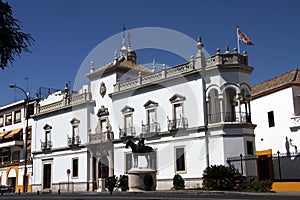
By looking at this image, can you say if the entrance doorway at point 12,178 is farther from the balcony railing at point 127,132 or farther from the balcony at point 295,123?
the balcony at point 295,123

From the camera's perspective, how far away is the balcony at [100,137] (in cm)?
3834

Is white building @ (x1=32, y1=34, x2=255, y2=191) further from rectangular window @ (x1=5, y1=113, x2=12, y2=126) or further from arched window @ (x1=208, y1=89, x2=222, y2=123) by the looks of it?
rectangular window @ (x1=5, y1=113, x2=12, y2=126)

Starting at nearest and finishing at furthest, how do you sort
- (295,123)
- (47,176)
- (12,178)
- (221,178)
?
(221,178) → (295,123) → (47,176) → (12,178)

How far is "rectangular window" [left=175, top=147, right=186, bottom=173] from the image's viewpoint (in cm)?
3231

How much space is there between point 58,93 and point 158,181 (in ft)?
64.5

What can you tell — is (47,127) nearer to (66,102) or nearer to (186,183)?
(66,102)

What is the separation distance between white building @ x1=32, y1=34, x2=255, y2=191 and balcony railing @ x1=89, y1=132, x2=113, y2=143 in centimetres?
9

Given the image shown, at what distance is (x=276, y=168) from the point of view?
3234 cm

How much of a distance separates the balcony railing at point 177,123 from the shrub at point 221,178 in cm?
520

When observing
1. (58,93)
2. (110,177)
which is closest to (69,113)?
(58,93)

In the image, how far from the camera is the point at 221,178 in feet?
89.8

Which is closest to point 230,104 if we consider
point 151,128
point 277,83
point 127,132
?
point 277,83

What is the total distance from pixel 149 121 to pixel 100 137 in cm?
623

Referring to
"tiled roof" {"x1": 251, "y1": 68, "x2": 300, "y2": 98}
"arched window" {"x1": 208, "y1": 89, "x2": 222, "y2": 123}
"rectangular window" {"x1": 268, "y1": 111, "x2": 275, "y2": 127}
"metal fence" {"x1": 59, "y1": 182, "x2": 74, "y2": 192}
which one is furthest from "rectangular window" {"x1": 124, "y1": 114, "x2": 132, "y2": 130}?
"rectangular window" {"x1": 268, "y1": 111, "x2": 275, "y2": 127}
